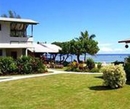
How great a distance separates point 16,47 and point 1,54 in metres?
2.22

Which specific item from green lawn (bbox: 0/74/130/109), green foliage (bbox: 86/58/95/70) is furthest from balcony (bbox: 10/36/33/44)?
green lawn (bbox: 0/74/130/109)

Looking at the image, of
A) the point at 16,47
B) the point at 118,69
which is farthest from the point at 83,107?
the point at 16,47

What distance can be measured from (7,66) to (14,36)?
34.8 ft

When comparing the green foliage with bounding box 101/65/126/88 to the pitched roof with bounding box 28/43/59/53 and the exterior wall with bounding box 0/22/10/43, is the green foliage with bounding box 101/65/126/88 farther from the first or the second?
the pitched roof with bounding box 28/43/59/53

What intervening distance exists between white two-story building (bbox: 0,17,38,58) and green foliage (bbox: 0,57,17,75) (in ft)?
27.7

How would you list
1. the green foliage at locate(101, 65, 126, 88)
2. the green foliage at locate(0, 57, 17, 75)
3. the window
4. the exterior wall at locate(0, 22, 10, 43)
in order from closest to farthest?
1. the green foliage at locate(101, 65, 126, 88)
2. the green foliage at locate(0, 57, 17, 75)
3. the exterior wall at locate(0, 22, 10, 43)
4. the window

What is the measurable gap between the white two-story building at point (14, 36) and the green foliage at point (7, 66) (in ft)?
27.7

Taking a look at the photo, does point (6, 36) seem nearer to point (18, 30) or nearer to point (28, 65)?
point (18, 30)

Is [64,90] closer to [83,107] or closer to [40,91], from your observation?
[40,91]

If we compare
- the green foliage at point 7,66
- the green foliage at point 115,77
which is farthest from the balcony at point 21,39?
the green foliage at point 115,77

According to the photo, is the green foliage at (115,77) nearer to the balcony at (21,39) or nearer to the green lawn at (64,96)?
the green lawn at (64,96)

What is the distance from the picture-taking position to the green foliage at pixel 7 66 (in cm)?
2972

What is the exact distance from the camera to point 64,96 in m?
17.0

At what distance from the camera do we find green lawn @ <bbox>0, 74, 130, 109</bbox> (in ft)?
50.0
